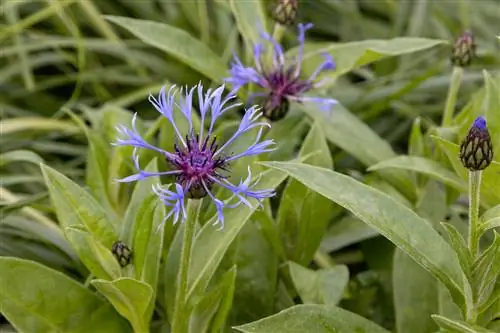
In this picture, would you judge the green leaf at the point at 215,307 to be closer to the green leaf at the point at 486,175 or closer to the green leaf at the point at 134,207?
the green leaf at the point at 134,207

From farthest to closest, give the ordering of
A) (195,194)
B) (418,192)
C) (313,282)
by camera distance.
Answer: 1. (418,192)
2. (313,282)
3. (195,194)

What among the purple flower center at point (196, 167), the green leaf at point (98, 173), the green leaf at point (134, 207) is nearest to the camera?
the purple flower center at point (196, 167)

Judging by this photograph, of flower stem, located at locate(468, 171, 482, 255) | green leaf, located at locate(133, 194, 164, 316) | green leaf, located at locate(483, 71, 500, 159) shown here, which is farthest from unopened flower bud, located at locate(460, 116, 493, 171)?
green leaf, located at locate(133, 194, 164, 316)

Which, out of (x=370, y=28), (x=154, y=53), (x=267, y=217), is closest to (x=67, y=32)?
(x=154, y=53)

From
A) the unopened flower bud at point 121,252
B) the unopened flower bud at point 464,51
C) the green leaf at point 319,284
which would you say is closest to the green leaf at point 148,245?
the unopened flower bud at point 121,252

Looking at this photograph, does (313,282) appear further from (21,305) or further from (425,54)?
(425,54)

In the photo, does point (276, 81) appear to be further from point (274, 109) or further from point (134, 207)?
point (134, 207)
